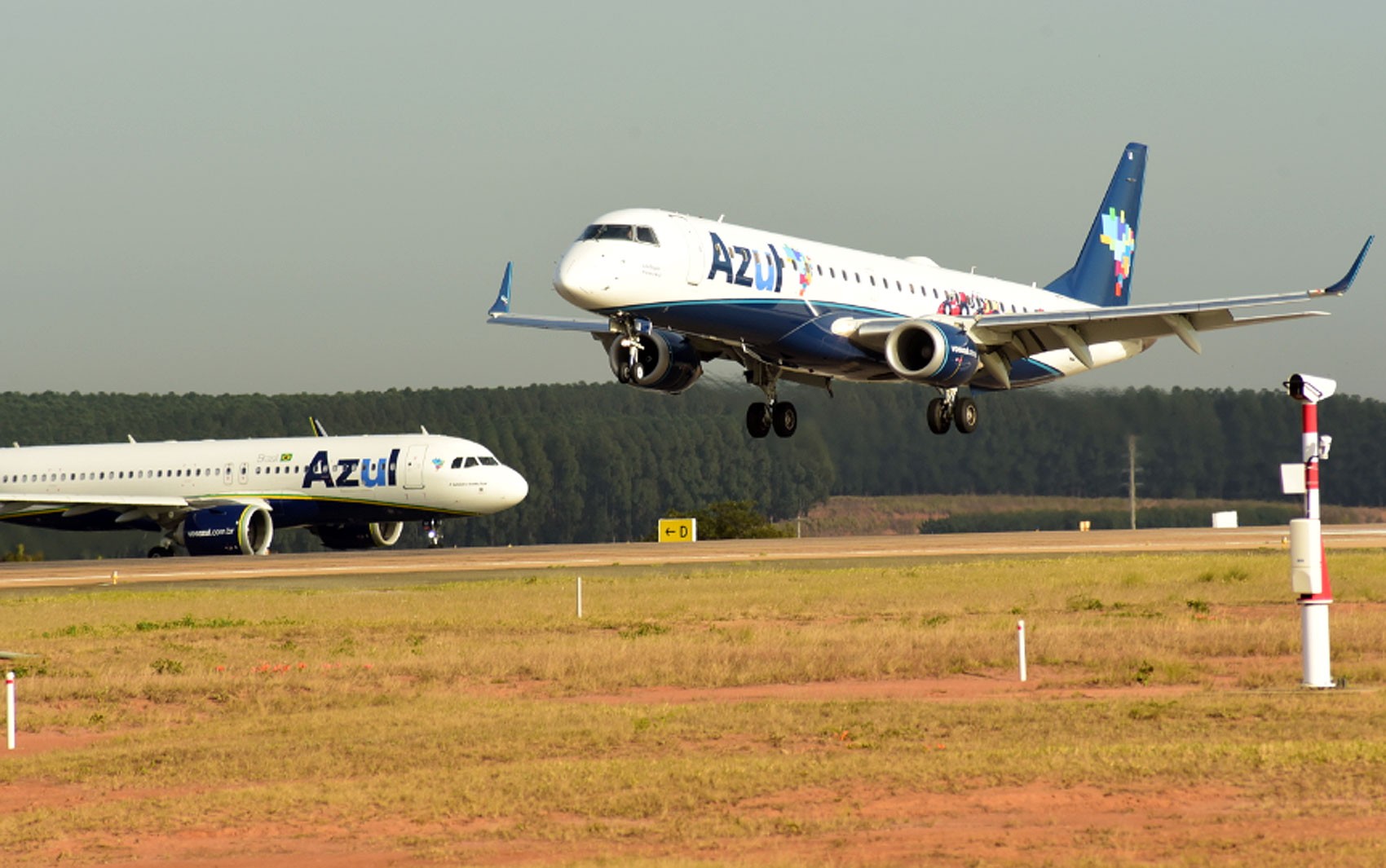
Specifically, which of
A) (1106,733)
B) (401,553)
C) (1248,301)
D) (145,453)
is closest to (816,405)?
(401,553)

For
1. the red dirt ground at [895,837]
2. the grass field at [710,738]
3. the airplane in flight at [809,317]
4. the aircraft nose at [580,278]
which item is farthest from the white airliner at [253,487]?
the red dirt ground at [895,837]

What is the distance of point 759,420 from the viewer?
41.2 meters

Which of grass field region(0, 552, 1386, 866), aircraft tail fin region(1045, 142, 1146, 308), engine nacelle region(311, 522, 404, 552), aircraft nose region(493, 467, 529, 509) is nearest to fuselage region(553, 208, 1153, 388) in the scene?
grass field region(0, 552, 1386, 866)

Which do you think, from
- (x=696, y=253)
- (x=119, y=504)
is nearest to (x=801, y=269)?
(x=696, y=253)

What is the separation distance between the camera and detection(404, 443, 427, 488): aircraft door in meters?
63.9

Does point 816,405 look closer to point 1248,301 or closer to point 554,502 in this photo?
point 1248,301

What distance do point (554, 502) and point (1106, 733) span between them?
8607 cm

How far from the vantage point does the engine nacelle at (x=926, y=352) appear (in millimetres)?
37281

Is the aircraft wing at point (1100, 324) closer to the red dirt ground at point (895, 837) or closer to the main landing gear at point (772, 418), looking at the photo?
the main landing gear at point (772, 418)

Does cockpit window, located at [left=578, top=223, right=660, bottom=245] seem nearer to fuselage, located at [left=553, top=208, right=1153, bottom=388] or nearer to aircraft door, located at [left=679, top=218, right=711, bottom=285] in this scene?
fuselage, located at [left=553, top=208, right=1153, bottom=388]

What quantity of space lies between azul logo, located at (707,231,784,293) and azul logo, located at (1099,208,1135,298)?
69.7 ft

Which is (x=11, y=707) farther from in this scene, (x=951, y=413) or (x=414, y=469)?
(x=414, y=469)

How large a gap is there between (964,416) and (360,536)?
131ft

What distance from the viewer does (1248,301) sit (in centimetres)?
3856
